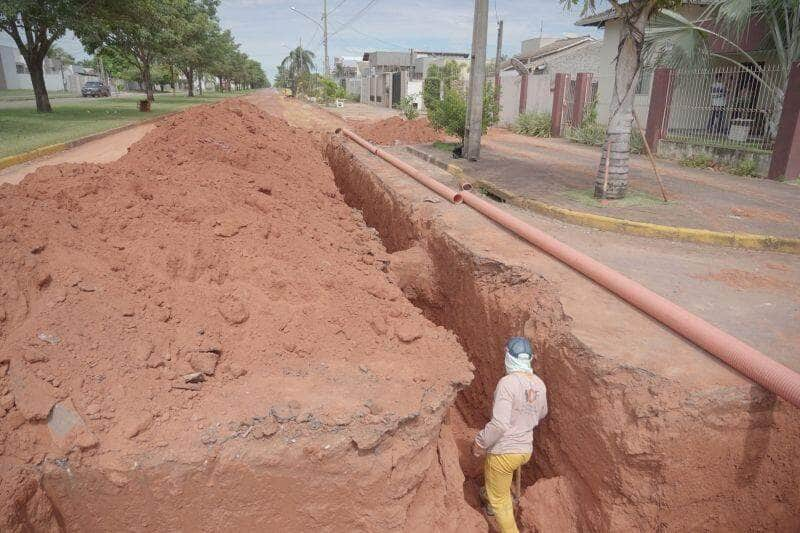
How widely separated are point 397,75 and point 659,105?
92.0ft

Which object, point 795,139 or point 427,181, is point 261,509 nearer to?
point 427,181

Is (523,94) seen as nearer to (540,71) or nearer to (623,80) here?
(540,71)

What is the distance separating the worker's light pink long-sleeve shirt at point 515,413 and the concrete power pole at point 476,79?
28.2 ft

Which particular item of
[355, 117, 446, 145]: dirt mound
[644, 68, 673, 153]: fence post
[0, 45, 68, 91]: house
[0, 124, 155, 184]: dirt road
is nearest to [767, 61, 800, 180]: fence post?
[644, 68, 673, 153]: fence post

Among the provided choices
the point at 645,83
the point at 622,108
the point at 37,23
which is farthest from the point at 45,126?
the point at 645,83

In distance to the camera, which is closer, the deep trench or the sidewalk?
the deep trench

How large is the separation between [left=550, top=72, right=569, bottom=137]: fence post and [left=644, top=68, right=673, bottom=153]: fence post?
17.9 feet

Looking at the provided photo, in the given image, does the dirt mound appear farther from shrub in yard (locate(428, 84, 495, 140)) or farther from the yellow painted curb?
the yellow painted curb

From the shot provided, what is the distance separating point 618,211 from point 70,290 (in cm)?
629

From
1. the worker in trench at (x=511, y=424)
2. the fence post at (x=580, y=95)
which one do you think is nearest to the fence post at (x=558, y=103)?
the fence post at (x=580, y=95)

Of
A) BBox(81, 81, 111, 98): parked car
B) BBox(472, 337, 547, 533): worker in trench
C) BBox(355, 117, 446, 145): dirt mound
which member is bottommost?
BBox(472, 337, 547, 533): worker in trench

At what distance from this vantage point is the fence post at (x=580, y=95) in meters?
17.3

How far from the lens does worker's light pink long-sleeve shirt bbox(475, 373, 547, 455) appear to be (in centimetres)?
335

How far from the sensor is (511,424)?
343 cm
